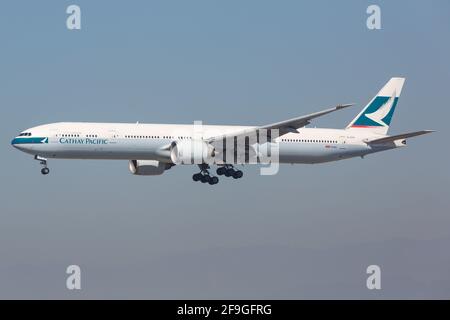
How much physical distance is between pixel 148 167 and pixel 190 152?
25.3 feet

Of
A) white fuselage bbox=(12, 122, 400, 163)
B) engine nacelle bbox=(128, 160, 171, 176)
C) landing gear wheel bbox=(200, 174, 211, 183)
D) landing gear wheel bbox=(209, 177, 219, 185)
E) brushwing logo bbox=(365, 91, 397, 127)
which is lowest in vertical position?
landing gear wheel bbox=(209, 177, 219, 185)

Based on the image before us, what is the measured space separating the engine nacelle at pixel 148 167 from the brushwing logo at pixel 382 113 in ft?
57.3

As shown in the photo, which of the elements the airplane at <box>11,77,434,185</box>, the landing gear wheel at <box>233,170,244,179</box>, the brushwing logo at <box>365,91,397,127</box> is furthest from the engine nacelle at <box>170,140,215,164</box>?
the brushwing logo at <box>365,91,397,127</box>

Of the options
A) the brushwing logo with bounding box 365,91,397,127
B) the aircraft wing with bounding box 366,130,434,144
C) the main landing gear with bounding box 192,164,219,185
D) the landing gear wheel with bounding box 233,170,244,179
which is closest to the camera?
the aircraft wing with bounding box 366,130,434,144

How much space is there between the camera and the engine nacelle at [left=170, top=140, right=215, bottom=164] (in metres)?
82.1

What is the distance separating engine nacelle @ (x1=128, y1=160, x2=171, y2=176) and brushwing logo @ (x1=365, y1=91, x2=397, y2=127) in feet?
57.3

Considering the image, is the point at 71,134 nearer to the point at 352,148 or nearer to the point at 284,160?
the point at 284,160

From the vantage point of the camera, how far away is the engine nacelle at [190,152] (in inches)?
3233

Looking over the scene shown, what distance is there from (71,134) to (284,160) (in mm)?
16253

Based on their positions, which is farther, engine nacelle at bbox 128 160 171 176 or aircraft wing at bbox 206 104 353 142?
engine nacelle at bbox 128 160 171 176

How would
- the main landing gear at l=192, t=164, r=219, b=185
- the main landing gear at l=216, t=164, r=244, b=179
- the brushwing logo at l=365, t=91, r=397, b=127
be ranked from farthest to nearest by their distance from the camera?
the brushwing logo at l=365, t=91, r=397, b=127, the main landing gear at l=216, t=164, r=244, b=179, the main landing gear at l=192, t=164, r=219, b=185

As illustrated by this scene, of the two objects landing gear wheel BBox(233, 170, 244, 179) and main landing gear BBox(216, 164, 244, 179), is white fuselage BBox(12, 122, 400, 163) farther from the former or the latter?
landing gear wheel BBox(233, 170, 244, 179)
